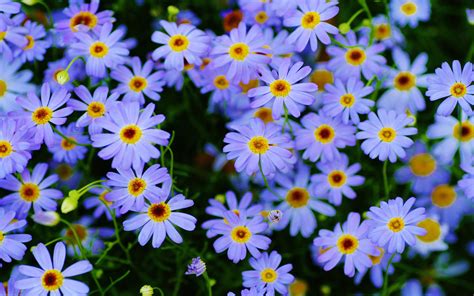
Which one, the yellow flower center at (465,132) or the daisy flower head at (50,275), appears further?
the yellow flower center at (465,132)

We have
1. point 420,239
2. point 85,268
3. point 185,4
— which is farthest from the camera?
point 185,4

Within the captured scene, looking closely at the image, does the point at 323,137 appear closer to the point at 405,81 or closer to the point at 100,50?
the point at 405,81

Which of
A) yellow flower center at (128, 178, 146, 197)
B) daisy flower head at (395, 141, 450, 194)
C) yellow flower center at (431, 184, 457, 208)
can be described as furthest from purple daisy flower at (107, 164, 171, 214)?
yellow flower center at (431, 184, 457, 208)

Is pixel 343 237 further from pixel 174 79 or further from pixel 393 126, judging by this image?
pixel 174 79

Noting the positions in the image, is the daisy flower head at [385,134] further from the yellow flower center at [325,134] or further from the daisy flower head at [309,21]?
the daisy flower head at [309,21]

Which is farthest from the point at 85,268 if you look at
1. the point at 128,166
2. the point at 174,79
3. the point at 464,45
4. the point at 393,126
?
the point at 464,45

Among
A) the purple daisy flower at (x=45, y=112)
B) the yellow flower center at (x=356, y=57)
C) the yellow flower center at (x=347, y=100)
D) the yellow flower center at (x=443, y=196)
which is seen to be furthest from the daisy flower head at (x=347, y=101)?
the purple daisy flower at (x=45, y=112)
